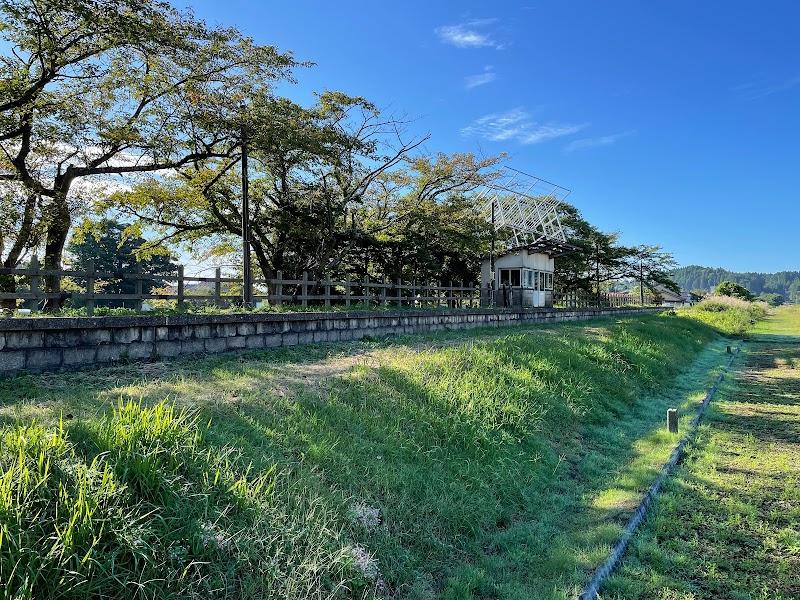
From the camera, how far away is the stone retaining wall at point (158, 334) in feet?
19.3

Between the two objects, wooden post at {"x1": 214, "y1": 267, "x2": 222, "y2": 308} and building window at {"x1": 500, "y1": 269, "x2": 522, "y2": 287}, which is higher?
building window at {"x1": 500, "y1": 269, "x2": 522, "y2": 287}

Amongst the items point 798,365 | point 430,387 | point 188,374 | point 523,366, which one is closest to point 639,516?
point 430,387

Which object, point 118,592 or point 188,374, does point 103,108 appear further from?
point 118,592

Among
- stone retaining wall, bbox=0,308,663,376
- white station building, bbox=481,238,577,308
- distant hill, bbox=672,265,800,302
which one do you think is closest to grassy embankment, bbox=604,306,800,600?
stone retaining wall, bbox=0,308,663,376

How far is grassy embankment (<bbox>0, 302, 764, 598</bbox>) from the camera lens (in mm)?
2375

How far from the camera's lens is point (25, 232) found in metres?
9.58

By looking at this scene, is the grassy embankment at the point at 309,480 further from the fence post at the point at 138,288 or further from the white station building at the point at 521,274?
the white station building at the point at 521,274

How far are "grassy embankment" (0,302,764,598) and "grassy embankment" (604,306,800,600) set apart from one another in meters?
0.34

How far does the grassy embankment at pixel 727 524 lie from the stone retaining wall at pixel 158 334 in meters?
6.77

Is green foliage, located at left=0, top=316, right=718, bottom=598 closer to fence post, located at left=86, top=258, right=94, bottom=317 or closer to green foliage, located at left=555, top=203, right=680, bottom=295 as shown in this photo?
fence post, located at left=86, top=258, right=94, bottom=317

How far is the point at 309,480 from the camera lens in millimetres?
3488

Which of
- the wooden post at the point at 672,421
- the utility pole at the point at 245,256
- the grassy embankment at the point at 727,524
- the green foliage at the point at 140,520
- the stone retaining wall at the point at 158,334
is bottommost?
the grassy embankment at the point at 727,524

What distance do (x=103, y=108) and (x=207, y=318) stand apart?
578 centimetres

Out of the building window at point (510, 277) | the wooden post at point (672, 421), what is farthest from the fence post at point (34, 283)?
the building window at point (510, 277)
